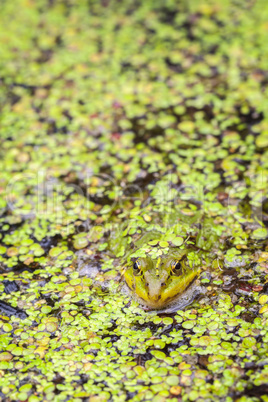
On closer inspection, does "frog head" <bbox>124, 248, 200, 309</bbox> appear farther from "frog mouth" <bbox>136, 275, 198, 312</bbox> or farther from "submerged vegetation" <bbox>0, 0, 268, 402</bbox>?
"submerged vegetation" <bbox>0, 0, 268, 402</bbox>

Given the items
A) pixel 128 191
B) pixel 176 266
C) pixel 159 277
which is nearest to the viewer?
pixel 159 277

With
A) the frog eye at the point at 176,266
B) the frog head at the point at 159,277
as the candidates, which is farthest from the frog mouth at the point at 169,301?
the frog eye at the point at 176,266

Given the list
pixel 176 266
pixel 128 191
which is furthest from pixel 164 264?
pixel 128 191

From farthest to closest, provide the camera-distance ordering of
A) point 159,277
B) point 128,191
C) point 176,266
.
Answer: point 128,191, point 176,266, point 159,277

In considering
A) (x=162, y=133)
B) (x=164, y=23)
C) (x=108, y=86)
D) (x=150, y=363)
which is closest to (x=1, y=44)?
(x=108, y=86)

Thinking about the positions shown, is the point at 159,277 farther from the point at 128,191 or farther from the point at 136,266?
the point at 128,191

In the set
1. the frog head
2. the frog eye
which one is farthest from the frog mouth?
the frog eye
